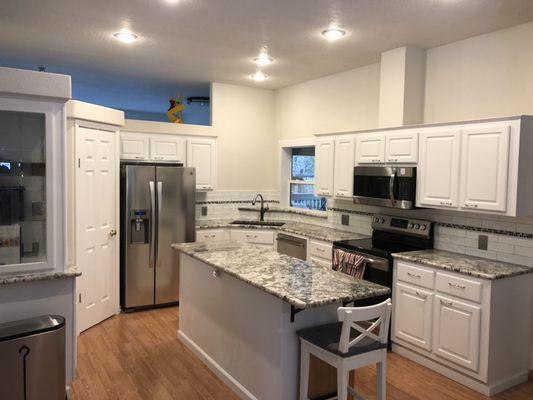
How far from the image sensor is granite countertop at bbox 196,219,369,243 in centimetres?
494

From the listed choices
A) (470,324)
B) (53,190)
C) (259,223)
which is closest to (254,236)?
(259,223)

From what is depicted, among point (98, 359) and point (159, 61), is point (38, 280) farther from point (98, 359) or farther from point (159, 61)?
point (159, 61)

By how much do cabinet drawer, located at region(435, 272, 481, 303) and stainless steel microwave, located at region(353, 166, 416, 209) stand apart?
765 mm

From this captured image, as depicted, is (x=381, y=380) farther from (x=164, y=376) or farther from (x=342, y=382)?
(x=164, y=376)

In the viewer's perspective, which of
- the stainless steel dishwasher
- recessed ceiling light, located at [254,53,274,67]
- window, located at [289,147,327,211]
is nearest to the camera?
recessed ceiling light, located at [254,53,274,67]

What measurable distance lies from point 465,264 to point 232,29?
2.77 metres

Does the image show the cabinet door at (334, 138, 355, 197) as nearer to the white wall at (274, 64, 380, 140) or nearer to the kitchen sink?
the white wall at (274, 64, 380, 140)

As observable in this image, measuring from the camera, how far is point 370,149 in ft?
14.7

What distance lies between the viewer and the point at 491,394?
10.8 ft

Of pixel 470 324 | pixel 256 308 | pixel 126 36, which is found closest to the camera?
pixel 256 308

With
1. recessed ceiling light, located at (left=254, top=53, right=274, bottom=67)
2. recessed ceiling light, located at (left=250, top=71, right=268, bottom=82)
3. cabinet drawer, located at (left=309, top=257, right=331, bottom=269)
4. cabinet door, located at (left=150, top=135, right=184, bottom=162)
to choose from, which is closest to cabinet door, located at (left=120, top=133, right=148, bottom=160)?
cabinet door, located at (left=150, top=135, right=184, bottom=162)

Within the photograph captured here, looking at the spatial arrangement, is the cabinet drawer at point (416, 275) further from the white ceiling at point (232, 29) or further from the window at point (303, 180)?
the window at point (303, 180)

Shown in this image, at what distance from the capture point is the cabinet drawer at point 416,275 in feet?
11.8

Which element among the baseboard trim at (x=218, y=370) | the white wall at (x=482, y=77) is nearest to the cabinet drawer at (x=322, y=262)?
the baseboard trim at (x=218, y=370)
